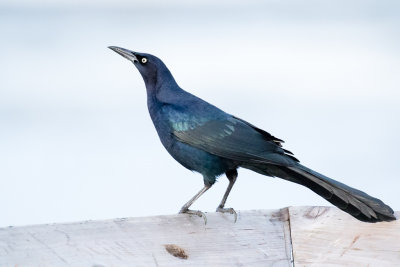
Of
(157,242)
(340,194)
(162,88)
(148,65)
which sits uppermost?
(148,65)

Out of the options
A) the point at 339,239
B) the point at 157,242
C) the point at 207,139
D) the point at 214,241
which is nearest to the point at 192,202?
the point at 207,139

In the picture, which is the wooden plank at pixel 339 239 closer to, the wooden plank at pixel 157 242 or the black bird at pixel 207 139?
the wooden plank at pixel 157 242

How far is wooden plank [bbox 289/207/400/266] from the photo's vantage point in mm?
3492

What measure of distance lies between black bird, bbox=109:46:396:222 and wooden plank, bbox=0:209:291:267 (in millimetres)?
421

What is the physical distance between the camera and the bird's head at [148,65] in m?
4.94

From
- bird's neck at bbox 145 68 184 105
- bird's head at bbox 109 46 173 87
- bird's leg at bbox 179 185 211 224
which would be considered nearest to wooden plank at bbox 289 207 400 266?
bird's leg at bbox 179 185 211 224

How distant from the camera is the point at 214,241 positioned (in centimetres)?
357

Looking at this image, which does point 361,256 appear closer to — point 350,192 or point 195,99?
point 350,192

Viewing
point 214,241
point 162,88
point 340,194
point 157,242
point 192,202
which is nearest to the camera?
point 157,242

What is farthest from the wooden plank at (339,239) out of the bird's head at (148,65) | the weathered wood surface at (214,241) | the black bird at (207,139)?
the bird's head at (148,65)

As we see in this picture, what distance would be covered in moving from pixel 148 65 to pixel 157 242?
5.89 ft

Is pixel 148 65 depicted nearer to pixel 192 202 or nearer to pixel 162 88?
pixel 162 88

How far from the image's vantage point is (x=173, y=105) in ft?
15.6

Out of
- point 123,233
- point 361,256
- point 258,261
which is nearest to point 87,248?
point 123,233
